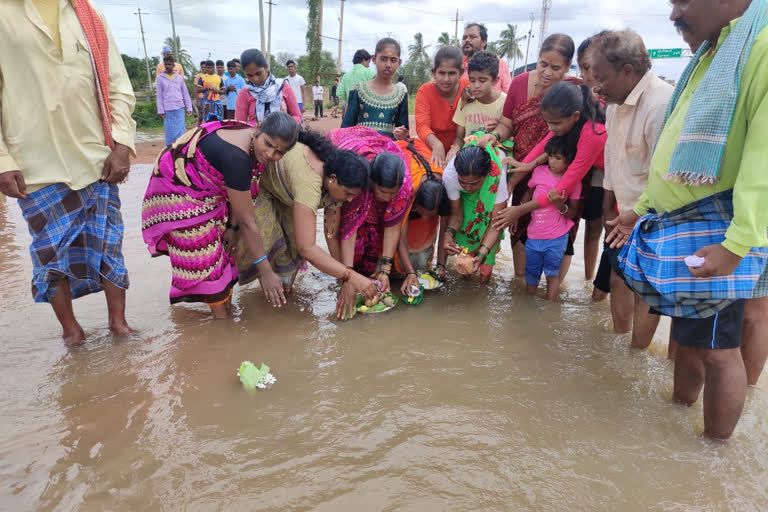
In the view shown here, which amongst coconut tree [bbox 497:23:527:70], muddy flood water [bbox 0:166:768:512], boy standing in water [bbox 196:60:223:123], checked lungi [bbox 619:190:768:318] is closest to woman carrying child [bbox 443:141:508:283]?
muddy flood water [bbox 0:166:768:512]

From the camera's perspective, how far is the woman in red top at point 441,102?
3773 mm

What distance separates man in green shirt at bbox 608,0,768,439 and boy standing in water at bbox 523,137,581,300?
115 centimetres

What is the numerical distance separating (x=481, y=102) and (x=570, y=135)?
867 millimetres

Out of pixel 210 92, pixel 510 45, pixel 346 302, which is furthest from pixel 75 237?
pixel 510 45

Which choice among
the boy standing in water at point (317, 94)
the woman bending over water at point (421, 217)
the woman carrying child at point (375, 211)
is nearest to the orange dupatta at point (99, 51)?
the woman carrying child at point (375, 211)

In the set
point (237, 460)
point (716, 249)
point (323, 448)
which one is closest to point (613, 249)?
point (716, 249)

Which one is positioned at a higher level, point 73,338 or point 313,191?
point 313,191

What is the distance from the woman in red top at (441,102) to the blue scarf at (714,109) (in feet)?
7.24

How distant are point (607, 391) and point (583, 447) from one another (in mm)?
499

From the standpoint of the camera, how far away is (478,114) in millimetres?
3768

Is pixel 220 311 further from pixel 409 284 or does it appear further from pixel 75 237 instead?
pixel 409 284

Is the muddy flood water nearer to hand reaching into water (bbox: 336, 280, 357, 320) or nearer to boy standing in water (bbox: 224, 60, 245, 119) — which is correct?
hand reaching into water (bbox: 336, 280, 357, 320)

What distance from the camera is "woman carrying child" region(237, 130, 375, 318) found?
9.45ft

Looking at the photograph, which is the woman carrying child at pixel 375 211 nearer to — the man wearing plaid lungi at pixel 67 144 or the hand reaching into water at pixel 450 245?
the hand reaching into water at pixel 450 245
